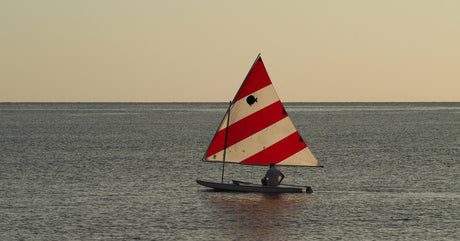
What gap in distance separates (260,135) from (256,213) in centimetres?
783

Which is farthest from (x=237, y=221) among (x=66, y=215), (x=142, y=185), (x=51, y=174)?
(x=51, y=174)

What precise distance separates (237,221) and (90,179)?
21.1 m

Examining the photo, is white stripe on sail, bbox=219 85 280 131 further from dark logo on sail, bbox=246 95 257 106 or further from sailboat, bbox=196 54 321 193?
dark logo on sail, bbox=246 95 257 106

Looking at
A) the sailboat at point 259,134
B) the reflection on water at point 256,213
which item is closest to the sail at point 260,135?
the sailboat at point 259,134

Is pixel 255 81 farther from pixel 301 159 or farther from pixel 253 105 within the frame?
pixel 301 159

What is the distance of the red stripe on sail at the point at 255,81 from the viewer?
44875 millimetres

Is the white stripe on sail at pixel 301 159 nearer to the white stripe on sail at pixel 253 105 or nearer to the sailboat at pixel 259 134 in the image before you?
the sailboat at pixel 259 134

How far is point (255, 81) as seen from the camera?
45.1m

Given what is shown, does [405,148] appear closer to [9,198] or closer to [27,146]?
[27,146]

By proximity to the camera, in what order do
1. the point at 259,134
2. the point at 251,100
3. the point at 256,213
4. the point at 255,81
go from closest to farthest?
the point at 256,213, the point at 255,81, the point at 251,100, the point at 259,134

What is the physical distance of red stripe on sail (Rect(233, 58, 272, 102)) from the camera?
4488 cm

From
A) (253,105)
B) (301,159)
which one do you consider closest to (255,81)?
(253,105)

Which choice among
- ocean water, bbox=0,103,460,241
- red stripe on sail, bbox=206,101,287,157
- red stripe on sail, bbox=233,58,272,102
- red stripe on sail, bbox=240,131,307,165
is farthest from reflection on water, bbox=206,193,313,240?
red stripe on sail, bbox=233,58,272,102

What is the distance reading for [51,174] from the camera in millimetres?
58938
